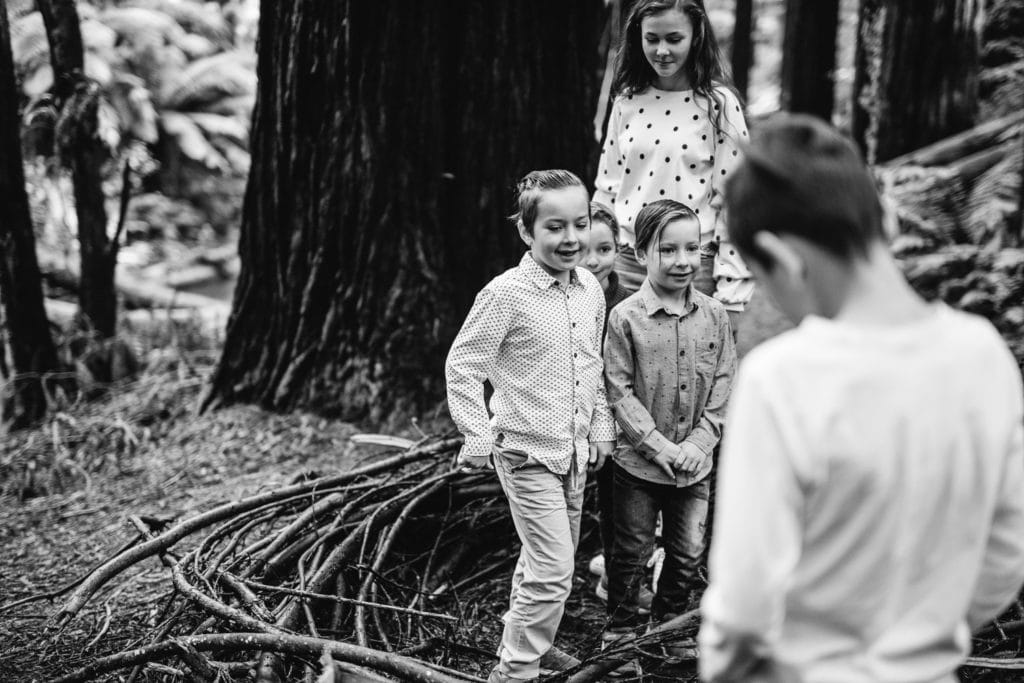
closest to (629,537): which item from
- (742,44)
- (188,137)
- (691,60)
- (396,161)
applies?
(691,60)

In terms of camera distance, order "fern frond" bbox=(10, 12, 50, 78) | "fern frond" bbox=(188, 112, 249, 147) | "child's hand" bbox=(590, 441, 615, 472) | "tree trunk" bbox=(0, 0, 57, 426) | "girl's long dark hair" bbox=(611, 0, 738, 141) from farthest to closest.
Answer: "fern frond" bbox=(188, 112, 249, 147) → "fern frond" bbox=(10, 12, 50, 78) → "tree trunk" bbox=(0, 0, 57, 426) → "girl's long dark hair" bbox=(611, 0, 738, 141) → "child's hand" bbox=(590, 441, 615, 472)

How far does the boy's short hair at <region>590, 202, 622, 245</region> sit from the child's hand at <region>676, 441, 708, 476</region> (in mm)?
928

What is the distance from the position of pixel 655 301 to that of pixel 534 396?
58 cm

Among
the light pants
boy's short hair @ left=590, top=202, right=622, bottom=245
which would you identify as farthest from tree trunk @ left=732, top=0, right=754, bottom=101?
the light pants

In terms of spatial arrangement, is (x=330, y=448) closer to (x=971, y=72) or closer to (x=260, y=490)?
(x=260, y=490)

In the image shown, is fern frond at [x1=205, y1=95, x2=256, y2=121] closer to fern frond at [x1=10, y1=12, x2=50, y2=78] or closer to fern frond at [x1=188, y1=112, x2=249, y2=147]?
fern frond at [x1=188, y1=112, x2=249, y2=147]

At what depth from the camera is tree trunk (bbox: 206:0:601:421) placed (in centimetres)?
468

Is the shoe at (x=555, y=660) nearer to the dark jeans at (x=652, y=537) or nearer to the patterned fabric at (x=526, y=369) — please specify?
the dark jeans at (x=652, y=537)

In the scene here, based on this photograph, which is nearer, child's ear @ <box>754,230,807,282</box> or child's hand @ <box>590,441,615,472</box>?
child's ear @ <box>754,230,807,282</box>

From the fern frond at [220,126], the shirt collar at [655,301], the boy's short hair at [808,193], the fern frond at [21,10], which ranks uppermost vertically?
the fern frond at [21,10]

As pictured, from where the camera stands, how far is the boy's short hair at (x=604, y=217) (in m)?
3.54

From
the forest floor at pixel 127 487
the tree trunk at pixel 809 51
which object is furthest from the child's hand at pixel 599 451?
the tree trunk at pixel 809 51

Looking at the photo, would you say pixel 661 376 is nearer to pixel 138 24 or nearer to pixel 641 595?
pixel 641 595

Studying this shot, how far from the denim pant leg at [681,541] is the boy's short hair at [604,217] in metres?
1.04
